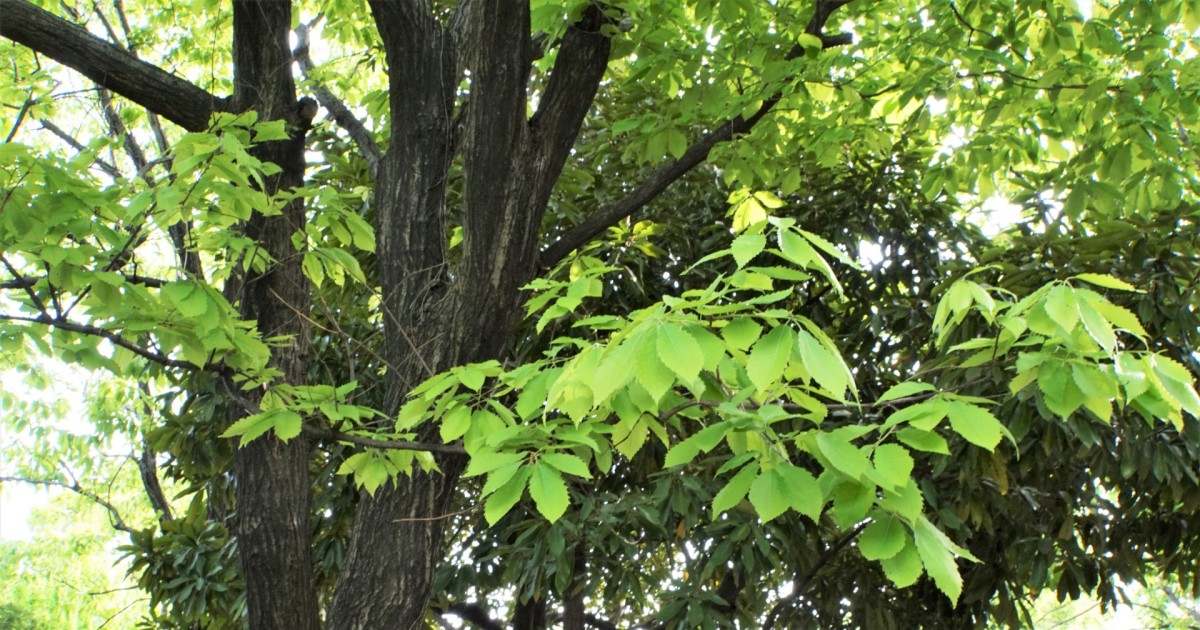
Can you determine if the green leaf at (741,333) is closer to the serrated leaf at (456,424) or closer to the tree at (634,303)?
the tree at (634,303)

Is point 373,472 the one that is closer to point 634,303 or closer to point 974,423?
point 974,423

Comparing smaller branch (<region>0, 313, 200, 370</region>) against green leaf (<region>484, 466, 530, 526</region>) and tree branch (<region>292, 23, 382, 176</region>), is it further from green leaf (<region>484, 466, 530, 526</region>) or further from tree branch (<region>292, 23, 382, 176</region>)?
tree branch (<region>292, 23, 382, 176</region>)

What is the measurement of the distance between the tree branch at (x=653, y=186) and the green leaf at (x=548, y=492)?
5.50 ft

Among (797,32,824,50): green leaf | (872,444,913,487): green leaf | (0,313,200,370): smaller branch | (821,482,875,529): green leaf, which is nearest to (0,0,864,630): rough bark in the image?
(0,313,200,370): smaller branch

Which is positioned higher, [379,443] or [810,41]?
[810,41]

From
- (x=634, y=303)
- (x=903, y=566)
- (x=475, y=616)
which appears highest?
(x=634, y=303)

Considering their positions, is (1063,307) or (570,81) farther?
(570,81)

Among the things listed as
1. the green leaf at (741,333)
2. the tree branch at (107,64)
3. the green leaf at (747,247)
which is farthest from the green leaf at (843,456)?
the tree branch at (107,64)

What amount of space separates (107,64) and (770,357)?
8.82 ft

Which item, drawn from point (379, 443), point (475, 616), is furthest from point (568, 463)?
point (475, 616)

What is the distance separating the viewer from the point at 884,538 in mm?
1595

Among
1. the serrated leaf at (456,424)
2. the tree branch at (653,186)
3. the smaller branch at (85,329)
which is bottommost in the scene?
the serrated leaf at (456,424)

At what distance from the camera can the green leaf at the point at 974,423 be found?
1552mm

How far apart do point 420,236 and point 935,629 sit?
3.28 meters
